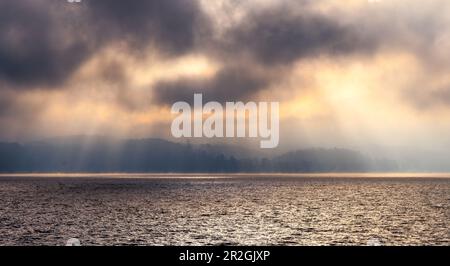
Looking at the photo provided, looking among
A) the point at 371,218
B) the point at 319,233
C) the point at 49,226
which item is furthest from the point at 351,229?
the point at 49,226

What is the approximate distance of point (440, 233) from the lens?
5675cm

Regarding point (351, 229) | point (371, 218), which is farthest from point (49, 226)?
point (371, 218)
